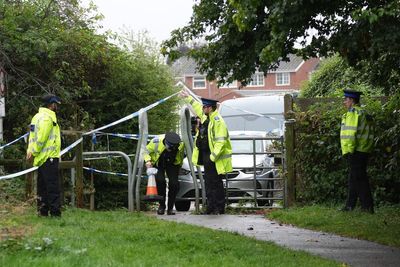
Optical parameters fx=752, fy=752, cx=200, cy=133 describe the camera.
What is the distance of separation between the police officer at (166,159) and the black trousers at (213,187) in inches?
20.4

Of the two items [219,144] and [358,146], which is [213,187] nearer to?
[219,144]

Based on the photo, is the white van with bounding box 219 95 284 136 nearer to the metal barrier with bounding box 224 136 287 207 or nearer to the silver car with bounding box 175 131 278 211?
the silver car with bounding box 175 131 278 211

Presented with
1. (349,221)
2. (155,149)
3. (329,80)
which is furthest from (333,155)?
(329,80)

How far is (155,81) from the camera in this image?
706 inches

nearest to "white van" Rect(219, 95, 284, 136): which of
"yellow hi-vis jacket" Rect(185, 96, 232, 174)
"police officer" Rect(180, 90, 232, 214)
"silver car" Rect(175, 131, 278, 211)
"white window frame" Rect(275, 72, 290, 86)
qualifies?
"silver car" Rect(175, 131, 278, 211)

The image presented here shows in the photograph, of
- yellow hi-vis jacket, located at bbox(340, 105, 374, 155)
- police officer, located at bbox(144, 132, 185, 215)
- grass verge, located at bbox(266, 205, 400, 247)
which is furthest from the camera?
police officer, located at bbox(144, 132, 185, 215)

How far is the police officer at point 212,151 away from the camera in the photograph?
1287cm

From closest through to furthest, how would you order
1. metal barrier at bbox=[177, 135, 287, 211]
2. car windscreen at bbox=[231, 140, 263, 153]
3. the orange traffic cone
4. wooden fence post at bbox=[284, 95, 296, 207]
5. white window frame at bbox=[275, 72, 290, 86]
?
the orange traffic cone
wooden fence post at bbox=[284, 95, 296, 207]
metal barrier at bbox=[177, 135, 287, 211]
car windscreen at bbox=[231, 140, 263, 153]
white window frame at bbox=[275, 72, 290, 86]

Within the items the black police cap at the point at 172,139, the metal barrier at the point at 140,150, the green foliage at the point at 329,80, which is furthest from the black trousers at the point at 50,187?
the green foliage at the point at 329,80

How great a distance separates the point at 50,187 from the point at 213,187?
3340 mm

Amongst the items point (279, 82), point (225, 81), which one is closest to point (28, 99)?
point (225, 81)

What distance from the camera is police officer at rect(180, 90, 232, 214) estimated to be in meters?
12.9

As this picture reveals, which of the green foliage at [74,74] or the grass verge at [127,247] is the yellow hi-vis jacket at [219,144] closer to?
the grass verge at [127,247]

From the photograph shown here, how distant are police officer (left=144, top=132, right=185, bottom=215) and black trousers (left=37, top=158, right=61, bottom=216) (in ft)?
8.52
